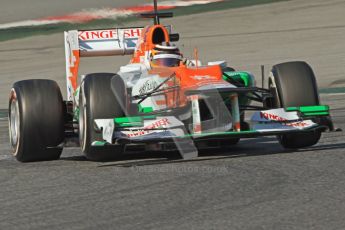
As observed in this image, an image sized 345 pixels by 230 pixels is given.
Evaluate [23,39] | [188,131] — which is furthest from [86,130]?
[23,39]

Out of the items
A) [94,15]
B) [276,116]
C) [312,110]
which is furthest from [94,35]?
[94,15]

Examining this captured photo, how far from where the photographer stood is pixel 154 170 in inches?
352

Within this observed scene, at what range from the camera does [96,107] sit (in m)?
9.23

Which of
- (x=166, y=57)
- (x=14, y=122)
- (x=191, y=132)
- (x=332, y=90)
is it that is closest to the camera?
(x=191, y=132)

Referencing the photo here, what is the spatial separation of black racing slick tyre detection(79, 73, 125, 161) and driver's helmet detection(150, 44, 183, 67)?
45.4 inches

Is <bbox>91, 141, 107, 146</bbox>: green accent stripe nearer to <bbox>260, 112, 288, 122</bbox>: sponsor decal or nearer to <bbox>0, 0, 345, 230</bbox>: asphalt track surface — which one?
<bbox>0, 0, 345, 230</bbox>: asphalt track surface

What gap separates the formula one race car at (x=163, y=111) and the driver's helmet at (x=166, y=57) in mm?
10

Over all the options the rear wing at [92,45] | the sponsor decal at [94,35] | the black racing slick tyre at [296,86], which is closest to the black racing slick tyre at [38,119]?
the rear wing at [92,45]

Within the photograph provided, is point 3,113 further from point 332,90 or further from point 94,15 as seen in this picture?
point 94,15

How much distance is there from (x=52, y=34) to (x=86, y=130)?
15.7 metres

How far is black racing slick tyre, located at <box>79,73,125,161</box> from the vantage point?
9234 millimetres

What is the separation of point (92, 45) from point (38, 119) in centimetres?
211

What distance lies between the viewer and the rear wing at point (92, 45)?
11.6m

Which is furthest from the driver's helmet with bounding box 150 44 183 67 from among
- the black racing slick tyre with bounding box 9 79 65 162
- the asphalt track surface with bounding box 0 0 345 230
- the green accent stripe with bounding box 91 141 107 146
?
the green accent stripe with bounding box 91 141 107 146
